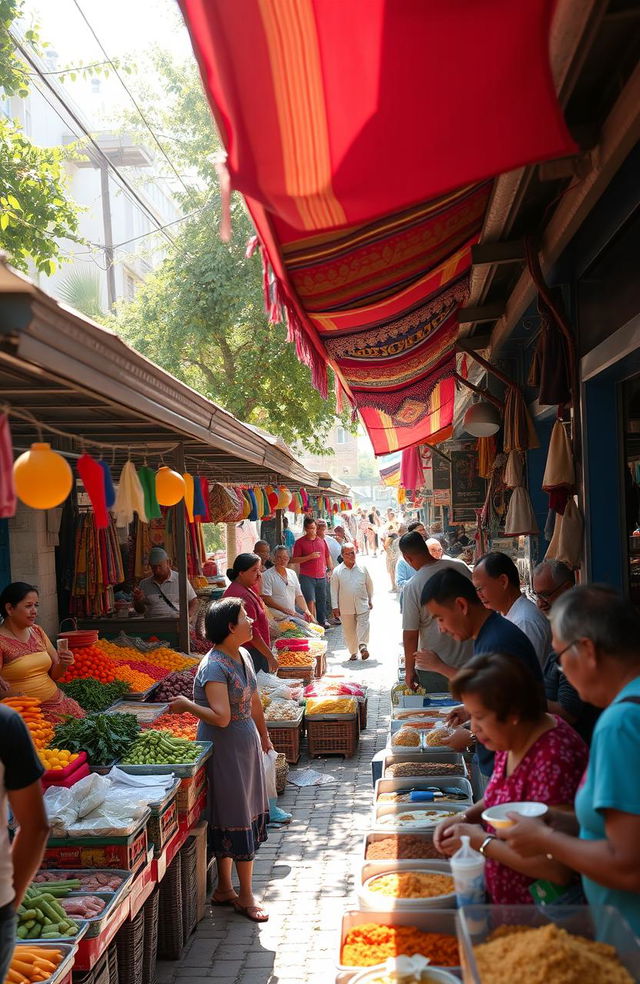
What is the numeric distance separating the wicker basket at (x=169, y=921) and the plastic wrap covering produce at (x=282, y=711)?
359cm

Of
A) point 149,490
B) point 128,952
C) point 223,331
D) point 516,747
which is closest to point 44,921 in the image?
point 128,952

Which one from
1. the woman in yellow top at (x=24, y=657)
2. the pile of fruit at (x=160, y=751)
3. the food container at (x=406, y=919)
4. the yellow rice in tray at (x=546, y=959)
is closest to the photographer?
the yellow rice in tray at (x=546, y=959)

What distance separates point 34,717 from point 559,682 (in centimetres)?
362

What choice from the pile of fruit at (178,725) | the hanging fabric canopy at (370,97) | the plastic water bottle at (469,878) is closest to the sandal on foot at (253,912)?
the pile of fruit at (178,725)

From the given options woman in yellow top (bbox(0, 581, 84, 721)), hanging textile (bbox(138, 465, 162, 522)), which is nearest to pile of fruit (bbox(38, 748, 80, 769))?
woman in yellow top (bbox(0, 581, 84, 721))

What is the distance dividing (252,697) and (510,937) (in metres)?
3.86

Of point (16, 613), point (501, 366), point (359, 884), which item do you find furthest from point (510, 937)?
point (501, 366)

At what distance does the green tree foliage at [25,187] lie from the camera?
9625mm

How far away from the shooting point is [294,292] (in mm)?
4434

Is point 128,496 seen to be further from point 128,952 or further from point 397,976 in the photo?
point 397,976

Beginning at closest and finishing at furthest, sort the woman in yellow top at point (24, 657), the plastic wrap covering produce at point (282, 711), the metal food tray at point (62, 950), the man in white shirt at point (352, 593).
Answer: the metal food tray at point (62, 950) < the woman in yellow top at point (24, 657) < the plastic wrap covering produce at point (282, 711) < the man in white shirt at point (352, 593)

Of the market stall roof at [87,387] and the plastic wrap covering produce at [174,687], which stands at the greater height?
the market stall roof at [87,387]

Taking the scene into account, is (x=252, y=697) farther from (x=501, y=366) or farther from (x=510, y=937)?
(x=501, y=366)

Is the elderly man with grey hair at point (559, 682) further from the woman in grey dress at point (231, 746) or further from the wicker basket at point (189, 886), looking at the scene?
the wicker basket at point (189, 886)
